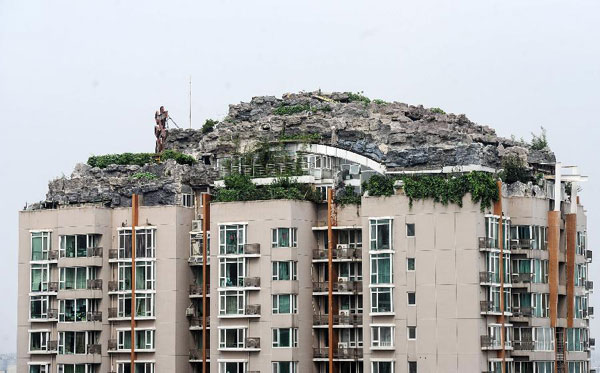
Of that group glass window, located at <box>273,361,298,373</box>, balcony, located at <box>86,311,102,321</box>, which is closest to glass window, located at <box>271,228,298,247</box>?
glass window, located at <box>273,361,298,373</box>

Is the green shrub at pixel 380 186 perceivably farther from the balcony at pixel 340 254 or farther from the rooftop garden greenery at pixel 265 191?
the rooftop garden greenery at pixel 265 191

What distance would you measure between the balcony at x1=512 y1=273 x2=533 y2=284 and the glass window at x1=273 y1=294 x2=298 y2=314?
13.7 m

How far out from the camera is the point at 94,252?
296 feet

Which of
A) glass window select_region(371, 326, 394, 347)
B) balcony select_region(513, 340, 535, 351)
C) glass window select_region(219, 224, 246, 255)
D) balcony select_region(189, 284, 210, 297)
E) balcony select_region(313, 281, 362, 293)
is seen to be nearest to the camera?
glass window select_region(371, 326, 394, 347)

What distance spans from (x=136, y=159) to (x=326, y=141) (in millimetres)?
14070

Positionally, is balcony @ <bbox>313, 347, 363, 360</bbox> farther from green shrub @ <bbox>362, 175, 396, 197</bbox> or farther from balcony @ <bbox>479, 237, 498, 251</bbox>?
balcony @ <bbox>479, 237, 498, 251</bbox>

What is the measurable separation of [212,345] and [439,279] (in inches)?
605

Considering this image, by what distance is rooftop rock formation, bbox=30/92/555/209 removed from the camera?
9031cm

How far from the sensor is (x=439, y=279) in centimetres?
8200

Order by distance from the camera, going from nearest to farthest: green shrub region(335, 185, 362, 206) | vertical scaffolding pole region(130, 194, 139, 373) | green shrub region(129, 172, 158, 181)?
green shrub region(335, 185, 362, 206) → vertical scaffolding pole region(130, 194, 139, 373) → green shrub region(129, 172, 158, 181)

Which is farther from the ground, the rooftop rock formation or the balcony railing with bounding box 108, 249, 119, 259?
the rooftop rock formation

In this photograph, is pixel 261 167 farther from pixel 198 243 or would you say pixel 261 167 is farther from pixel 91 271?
pixel 91 271

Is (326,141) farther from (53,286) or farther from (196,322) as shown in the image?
(53,286)

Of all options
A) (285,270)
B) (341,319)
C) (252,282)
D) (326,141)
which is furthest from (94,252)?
(341,319)
